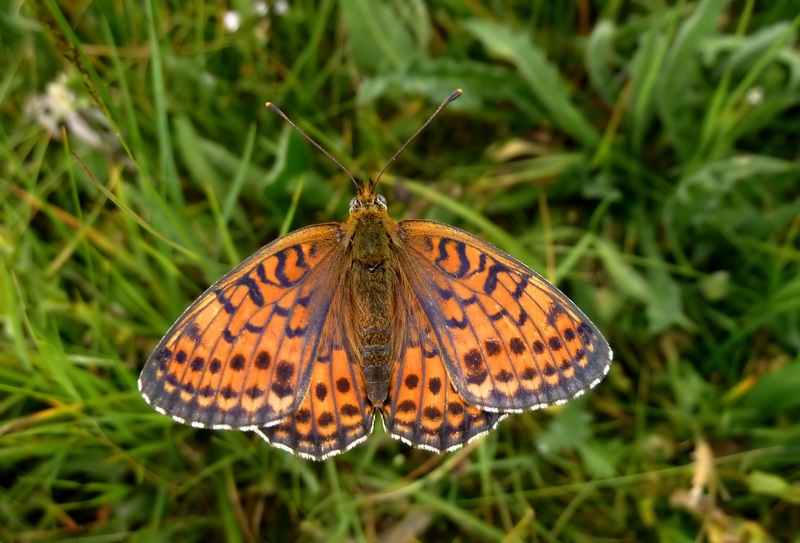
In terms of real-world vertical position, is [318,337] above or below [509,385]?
above

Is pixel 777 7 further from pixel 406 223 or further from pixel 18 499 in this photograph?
pixel 18 499

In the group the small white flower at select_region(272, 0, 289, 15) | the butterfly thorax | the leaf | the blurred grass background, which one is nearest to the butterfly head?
the butterfly thorax

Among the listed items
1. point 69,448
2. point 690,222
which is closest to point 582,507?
point 690,222

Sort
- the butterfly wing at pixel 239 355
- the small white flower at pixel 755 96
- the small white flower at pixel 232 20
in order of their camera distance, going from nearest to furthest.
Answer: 1. the butterfly wing at pixel 239 355
2. the small white flower at pixel 755 96
3. the small white flower at pixel 232 20

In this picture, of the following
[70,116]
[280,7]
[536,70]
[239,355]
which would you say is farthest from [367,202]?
[70,116]

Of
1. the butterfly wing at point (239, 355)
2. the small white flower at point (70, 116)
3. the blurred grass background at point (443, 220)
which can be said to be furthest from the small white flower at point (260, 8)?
the butterfly wing at point (239, 355)

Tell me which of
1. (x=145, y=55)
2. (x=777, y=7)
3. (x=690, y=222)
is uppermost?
(x=145, y=55)

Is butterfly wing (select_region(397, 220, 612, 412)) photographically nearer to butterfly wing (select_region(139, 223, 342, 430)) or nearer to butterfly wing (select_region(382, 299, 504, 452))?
butterfly wing (select_region(382, 299, 504, 452))

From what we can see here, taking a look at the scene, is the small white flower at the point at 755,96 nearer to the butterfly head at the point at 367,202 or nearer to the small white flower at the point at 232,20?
the butterfly head at the point at 367,202
